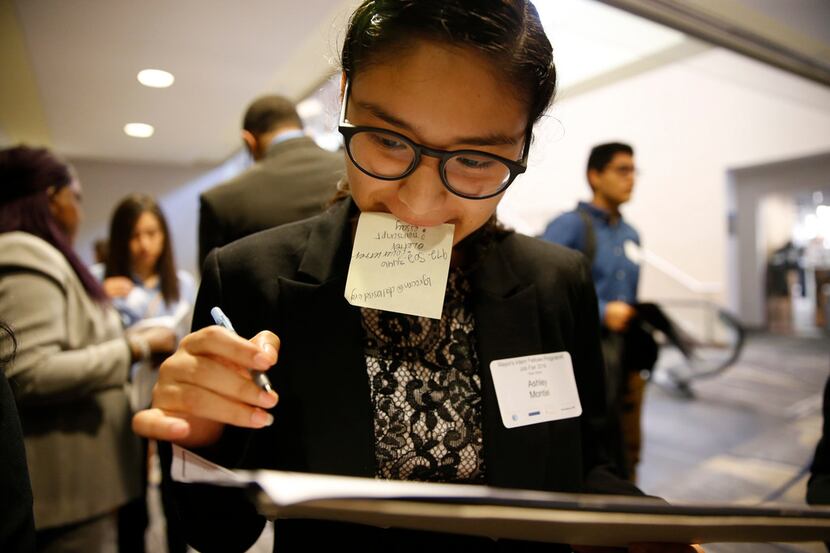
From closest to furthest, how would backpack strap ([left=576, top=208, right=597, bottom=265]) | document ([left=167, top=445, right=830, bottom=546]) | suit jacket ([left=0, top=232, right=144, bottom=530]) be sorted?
1. document ([left=167, top=445, right=830, bottom=546])
2. suit jacket ([left=0, top=232, right=144, bottom=530])
3. backpack strap ([left=576, top=208, right=597, bottom=265])

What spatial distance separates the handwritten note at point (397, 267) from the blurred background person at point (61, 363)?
96 cm

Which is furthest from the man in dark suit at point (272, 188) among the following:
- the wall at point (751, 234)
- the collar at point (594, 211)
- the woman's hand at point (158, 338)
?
the wall at point (751, 234)

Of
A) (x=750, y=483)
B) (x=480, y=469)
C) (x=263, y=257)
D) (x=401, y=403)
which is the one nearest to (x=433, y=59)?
(x=263, y=257)

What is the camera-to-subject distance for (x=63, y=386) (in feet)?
4.13

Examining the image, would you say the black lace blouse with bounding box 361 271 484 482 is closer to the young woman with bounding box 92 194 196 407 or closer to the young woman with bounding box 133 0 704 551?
the young woman with bounding box 133 0 704 551

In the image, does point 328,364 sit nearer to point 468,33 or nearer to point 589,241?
point 468,33

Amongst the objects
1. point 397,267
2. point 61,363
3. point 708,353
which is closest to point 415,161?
point 397,267

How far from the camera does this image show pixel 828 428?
1.10 meters

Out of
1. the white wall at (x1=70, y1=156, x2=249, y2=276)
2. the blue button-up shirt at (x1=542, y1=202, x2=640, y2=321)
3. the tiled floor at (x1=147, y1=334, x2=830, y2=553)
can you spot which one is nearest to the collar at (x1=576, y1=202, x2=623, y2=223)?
the blue button-up shirt at (x1=542, y1=202, x2=640, y2=321)

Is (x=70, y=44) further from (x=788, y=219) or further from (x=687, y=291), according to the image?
(x=687, y=291)

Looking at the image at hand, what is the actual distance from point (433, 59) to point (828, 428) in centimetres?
119

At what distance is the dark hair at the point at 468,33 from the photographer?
0.67m

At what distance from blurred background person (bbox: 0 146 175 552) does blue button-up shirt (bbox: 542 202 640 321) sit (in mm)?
2003

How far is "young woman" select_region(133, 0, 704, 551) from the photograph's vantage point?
2.21 feet
